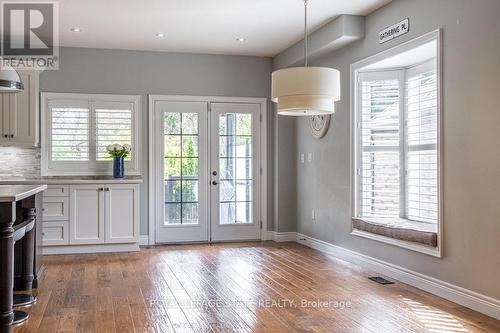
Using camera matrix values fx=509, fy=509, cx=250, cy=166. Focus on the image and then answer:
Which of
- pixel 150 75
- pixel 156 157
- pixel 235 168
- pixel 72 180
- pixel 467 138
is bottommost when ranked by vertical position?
pixel 72 180

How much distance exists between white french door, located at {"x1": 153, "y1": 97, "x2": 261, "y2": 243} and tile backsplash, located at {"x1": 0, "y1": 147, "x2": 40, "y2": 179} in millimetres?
1516

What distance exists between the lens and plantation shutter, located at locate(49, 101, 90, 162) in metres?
6.55

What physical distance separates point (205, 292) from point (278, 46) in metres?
3.69

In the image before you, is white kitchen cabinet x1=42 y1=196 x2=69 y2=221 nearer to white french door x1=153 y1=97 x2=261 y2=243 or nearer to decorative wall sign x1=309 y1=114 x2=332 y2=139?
white french door x1=153 y1=97 x2=261 y2=243

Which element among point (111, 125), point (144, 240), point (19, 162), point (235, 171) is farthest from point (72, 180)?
point (235, 171)

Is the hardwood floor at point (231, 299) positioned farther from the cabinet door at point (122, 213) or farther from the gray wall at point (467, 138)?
the cabinet door at point (122, 213)

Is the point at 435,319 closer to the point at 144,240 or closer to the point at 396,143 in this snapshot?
the point at 396,143

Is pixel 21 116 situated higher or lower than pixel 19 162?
higher

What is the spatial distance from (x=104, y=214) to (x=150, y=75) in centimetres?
199

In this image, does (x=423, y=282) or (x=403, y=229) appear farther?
(x=403, y=229)

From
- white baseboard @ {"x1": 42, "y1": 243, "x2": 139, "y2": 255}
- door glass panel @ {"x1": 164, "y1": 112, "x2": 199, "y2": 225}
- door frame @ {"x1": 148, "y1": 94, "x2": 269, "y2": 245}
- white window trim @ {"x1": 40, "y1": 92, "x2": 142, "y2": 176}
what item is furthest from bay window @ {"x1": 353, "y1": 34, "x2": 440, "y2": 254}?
white window trim @ {"x1": 40, "y1": 92, "x2": 142, "y2": 176}

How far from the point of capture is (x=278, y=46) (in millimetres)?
6762

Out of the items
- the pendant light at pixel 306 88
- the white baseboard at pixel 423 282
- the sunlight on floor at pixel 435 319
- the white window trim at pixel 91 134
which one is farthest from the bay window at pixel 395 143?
the white window trim at pixel 91 134

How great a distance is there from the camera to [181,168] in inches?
277
